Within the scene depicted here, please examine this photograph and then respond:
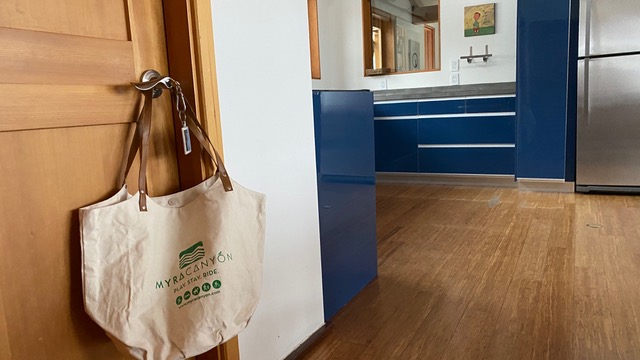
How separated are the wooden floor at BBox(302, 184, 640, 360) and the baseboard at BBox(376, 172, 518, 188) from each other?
3.20ft

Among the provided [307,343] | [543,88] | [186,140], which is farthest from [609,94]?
[186,140]

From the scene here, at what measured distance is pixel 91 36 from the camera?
35.5 inches

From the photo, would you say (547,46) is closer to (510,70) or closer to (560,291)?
(510,70)

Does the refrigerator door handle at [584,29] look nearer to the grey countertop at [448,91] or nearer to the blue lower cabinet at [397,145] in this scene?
the grey countertop at [448,91]

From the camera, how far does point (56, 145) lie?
2.82 feet

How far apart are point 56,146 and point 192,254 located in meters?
0.33

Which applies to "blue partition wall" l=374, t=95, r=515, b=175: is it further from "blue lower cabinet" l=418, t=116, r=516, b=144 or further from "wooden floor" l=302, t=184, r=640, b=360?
"wooden floor" l=302, t=184, r=640, b=360

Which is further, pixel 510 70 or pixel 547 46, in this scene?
pixel 510 70

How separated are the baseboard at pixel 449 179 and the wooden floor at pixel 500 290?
98 cm

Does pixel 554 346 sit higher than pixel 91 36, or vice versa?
pixel 91 36

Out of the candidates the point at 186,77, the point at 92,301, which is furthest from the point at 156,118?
the point at 92,301

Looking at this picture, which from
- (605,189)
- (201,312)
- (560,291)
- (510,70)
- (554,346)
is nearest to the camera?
Answer: (201,312)

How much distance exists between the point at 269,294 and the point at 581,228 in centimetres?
229

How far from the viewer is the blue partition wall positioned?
14.0 ft
